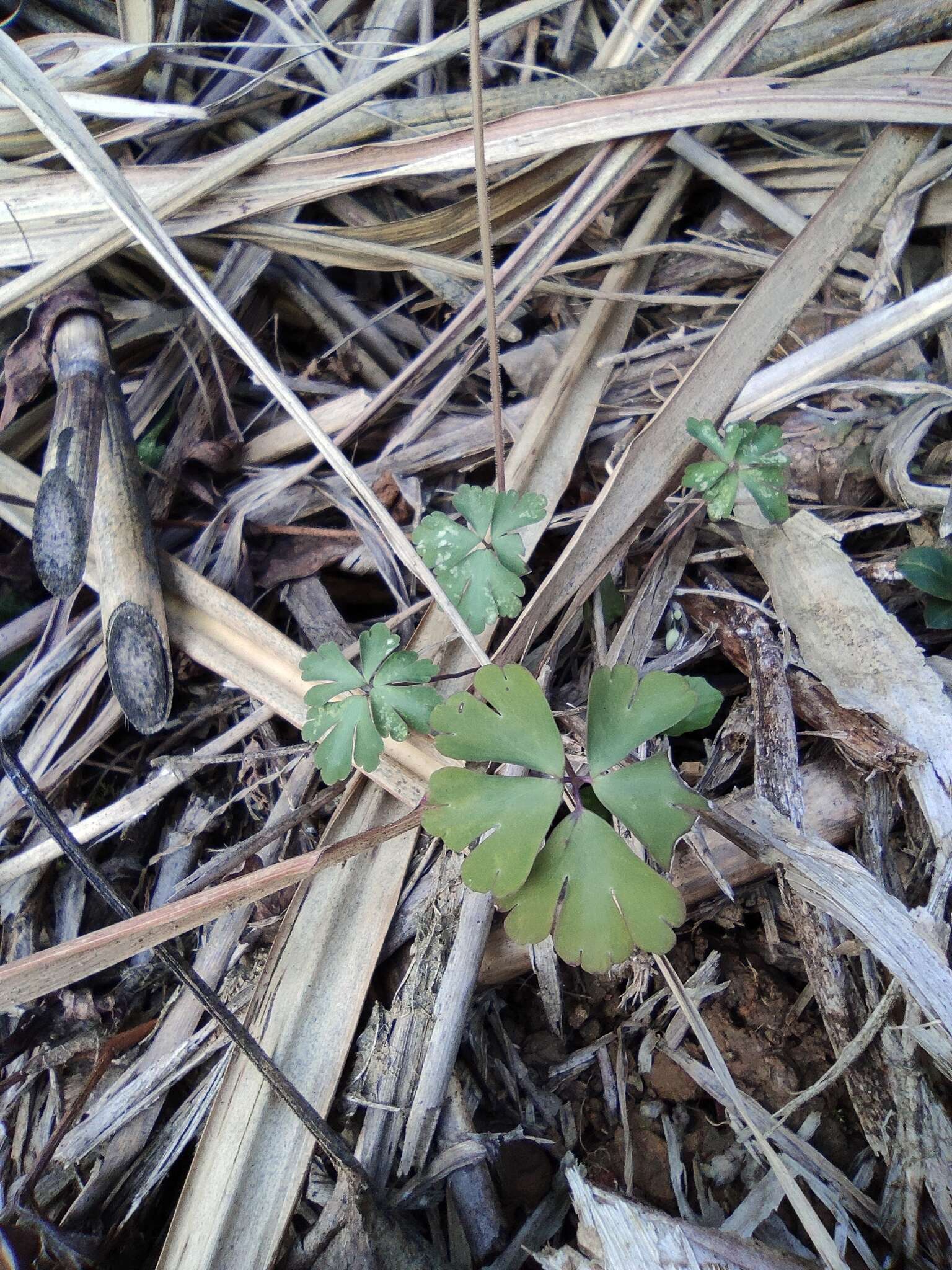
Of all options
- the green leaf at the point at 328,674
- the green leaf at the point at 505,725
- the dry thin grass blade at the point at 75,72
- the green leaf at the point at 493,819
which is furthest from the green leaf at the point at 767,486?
the dry thin grass blade at the point at 75,72

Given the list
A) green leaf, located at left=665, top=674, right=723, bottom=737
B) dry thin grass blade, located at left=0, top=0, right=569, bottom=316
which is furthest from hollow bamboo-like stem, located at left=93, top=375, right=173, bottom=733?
green leaf, located at left=665, top=674, right=723, bottom=737

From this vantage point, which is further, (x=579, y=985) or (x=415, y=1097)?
(x=579, y=985)

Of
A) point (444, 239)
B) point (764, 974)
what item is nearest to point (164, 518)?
point (444, 239)

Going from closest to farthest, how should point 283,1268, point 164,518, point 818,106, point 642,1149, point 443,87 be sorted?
point 283,1268 < point 642,1149 < point 818,106 < point 164,518 < point 443,87

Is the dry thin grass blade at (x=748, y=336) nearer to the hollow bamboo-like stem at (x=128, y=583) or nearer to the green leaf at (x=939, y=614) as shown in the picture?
the green leaf at (x=939, y=614)

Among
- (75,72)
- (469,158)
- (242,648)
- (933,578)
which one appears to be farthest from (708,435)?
(75,72)

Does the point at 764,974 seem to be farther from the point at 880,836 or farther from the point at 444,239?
the point at 444,239

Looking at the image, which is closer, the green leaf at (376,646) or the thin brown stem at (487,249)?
the thin brown stem at (487,249)
